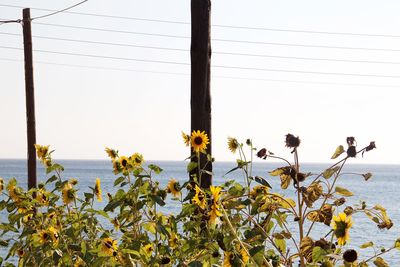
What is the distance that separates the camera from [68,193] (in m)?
4.19

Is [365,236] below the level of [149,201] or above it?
below

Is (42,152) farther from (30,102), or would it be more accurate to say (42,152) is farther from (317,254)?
(30,102)

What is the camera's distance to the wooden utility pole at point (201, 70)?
6.05 meters

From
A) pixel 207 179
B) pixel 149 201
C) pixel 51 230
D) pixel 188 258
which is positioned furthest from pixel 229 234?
pixel 207 179

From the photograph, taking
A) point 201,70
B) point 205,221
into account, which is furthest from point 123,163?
point 201,70

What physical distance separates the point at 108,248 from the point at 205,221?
479mm

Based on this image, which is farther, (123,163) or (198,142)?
(123,163)

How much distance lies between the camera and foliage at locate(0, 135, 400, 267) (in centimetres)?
288

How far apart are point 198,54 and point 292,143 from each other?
3391mm

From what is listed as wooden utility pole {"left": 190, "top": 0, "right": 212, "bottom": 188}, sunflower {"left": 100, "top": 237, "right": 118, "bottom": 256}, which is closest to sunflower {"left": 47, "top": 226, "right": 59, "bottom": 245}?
sunflower {"left": 100, "top": 237, "right": 118, "bottom": 256}

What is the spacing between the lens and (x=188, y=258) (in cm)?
350

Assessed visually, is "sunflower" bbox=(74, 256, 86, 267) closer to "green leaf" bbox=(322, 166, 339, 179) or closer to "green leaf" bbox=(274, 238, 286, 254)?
"green leaf" bbox=(274, 238, 286, 254)

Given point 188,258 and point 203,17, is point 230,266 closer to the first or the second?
point 188,258

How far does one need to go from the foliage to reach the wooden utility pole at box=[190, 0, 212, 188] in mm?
1694
